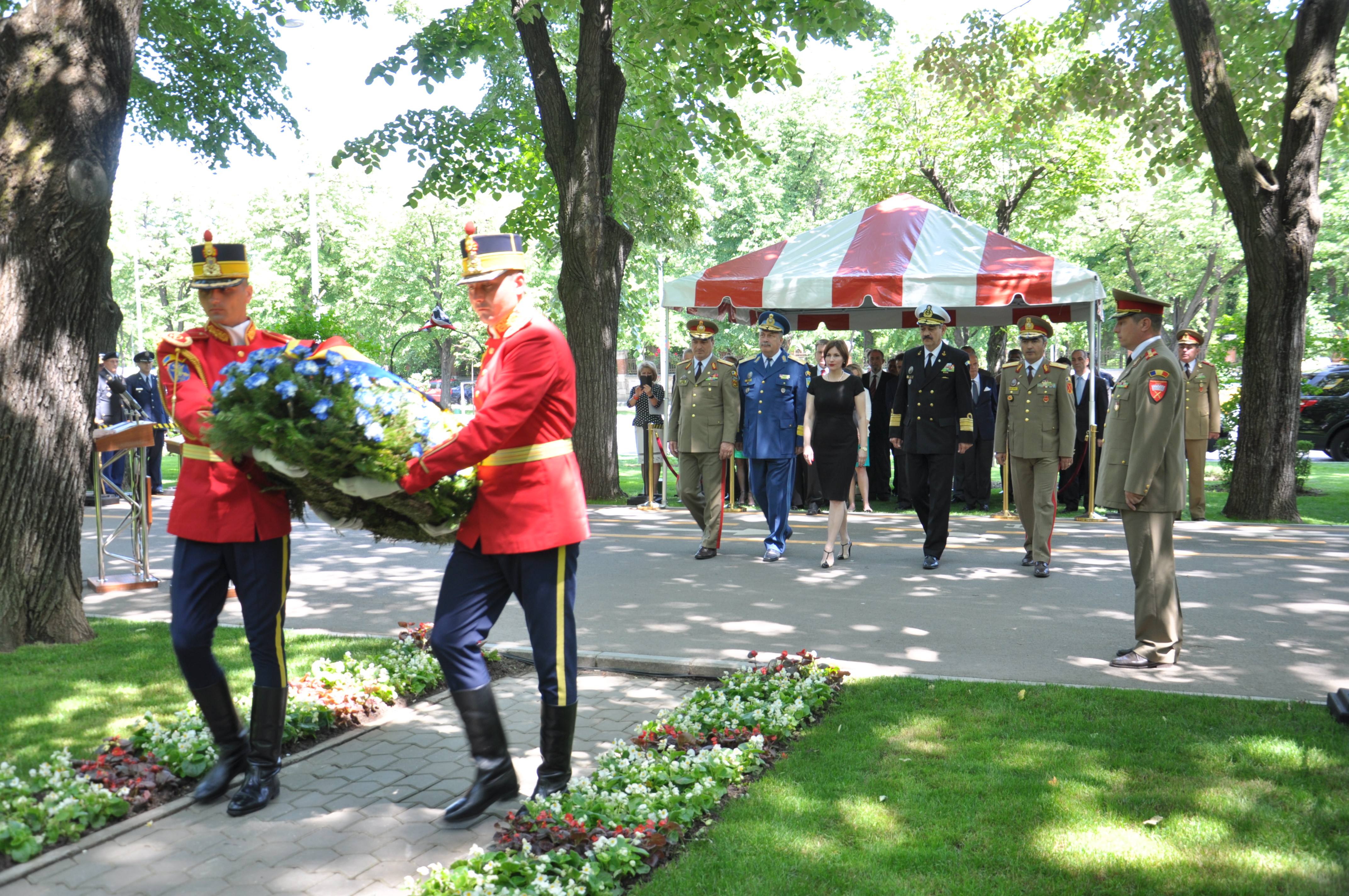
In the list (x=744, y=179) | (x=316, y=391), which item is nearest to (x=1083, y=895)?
(x=316, y=391)

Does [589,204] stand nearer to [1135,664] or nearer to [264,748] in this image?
[1135,664]

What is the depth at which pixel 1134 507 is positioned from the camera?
6406 millimetres

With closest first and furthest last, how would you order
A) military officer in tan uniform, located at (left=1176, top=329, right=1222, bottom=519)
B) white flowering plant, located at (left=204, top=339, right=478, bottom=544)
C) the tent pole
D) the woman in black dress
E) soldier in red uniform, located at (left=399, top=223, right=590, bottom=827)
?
1. white flowering plant, located at (left=204, top=339, right=478, bottom=544)
2. soldier in red uniform, located at (left=399, top=223, right=590, bottom=827)
3. the woman in black dress
4. the tent pole
5. military officer in tan uniform, located at (left=1176, top=329, right=1222, bottom=519)

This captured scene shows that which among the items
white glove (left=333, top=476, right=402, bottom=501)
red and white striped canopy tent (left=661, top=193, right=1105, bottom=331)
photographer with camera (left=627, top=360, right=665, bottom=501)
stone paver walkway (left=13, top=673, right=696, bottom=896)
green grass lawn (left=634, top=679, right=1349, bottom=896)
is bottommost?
stone paver walkway (left=13, top=673, right=696, bottom=896)

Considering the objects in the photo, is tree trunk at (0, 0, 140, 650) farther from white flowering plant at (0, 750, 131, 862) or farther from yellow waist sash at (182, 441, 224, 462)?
yellow waist sash at (182, 441, 224, 462)

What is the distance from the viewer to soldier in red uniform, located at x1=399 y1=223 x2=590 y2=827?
→ 4191mm

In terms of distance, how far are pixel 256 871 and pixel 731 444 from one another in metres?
7.06

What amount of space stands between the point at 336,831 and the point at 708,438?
22.3ft

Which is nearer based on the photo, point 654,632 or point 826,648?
point 826,648

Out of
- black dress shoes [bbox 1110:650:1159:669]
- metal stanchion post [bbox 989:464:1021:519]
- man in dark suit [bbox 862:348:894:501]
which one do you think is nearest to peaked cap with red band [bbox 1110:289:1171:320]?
black dress shoes [bbox 1110:650:1159:669]

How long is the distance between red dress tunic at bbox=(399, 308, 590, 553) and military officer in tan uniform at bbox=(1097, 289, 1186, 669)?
3720 mm

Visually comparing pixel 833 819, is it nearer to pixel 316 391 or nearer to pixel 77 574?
pixel 316 391

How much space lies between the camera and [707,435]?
1059cm

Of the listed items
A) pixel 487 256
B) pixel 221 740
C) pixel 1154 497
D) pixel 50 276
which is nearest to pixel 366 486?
pixel 487 256
